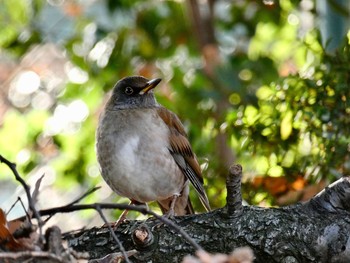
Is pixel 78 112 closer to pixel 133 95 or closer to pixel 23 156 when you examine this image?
pixel 23 156

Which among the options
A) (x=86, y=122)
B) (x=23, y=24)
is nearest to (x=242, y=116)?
(x=86, y=122)

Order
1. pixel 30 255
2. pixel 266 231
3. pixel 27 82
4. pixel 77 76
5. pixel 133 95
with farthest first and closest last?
pixel 27 82 < pixel 77 76 < pixel 133 95 < pixel 266 231 < pixel 30 255

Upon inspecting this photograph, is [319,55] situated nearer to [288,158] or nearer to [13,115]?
[288,158]

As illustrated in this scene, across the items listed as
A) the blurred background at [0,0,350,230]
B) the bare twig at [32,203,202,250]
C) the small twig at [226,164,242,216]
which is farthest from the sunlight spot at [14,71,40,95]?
the bare twig at [32,203,202,250]

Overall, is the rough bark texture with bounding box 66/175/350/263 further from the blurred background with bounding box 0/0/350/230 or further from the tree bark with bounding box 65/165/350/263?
the blurred background with bounding box 0/0/350/230

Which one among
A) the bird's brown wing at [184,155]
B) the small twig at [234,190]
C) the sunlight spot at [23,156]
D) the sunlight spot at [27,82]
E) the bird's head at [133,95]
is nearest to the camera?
the small twig at [234,190]

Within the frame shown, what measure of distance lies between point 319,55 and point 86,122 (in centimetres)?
209

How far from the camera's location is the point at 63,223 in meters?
7.29

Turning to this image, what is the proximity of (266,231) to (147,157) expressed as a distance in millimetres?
1188

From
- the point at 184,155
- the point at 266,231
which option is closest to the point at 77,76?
the point at 184,155

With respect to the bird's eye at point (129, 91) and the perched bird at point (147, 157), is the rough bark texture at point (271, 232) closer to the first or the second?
the perched bird at point (147, 157)

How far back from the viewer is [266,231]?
349cm

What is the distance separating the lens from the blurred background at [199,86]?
464 cm

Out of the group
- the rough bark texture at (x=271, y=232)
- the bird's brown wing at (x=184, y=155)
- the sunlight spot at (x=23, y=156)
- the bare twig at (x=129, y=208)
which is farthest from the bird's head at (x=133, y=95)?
the bare twig at (x=129, y=208)
